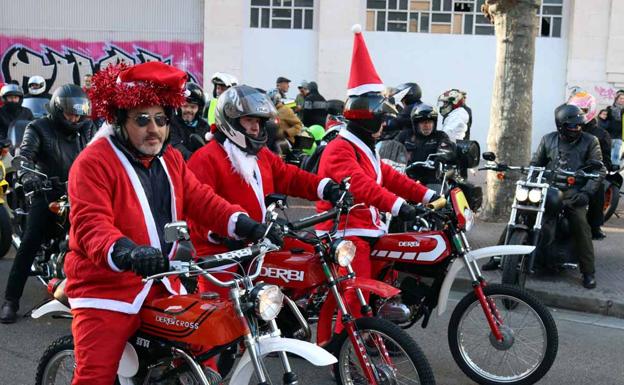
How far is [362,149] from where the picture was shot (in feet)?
17.2

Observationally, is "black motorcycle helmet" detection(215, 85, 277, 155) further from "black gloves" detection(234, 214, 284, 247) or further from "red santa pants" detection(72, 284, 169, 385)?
"red santa pants" detection(72, 284, 169, 385)

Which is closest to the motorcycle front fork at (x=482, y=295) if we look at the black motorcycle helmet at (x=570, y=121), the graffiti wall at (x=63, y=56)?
the black motorcycle helmet at (x=570, y=121)

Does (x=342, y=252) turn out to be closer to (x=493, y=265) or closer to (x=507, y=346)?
(x=507, y=346)

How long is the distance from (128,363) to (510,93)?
7.76 m

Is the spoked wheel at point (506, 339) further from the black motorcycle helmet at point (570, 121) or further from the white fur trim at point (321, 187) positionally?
the black motorcycle helmet at point (570, 121)

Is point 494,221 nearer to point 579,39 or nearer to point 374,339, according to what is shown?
point 374,339

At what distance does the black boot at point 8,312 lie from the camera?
634cm

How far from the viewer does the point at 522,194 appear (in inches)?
274

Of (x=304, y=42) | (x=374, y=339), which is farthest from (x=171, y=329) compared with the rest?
(x=304, y=42)

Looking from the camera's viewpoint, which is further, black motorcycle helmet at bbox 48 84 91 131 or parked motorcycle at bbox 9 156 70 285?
→ black motorcycle helmet at bbox 48 84 91 131

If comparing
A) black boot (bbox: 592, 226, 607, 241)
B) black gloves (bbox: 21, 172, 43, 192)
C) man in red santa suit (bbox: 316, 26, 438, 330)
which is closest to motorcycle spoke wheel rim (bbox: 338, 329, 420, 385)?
man in red santa suit (bbox: 316, 26, 438, 330)

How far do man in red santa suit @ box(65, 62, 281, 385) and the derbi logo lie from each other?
949 millimetres

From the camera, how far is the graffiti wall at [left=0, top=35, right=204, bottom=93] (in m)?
21.9

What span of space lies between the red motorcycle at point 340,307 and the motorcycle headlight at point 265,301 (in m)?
0.59
